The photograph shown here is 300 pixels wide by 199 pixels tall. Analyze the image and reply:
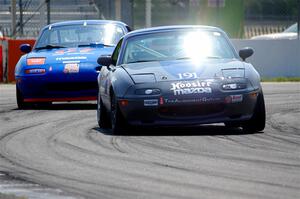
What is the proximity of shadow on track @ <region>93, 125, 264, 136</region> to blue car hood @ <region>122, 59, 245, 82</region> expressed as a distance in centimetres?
61

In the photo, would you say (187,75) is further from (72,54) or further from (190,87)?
(72,54)

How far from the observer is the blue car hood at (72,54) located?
15.5 m

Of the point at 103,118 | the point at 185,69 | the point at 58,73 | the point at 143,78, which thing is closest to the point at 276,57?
the point at 58,73

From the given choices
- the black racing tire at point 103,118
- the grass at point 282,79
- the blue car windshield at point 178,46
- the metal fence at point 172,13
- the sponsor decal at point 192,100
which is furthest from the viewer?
the metal fence at point 172,13

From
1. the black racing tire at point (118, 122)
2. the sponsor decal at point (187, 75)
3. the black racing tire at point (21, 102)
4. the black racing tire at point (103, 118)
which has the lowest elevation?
the black racing tire at point (21, 102)

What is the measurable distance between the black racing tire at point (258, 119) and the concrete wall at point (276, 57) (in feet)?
44.5

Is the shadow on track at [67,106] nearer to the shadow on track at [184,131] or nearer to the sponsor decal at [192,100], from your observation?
the shadow on track at [184,131]

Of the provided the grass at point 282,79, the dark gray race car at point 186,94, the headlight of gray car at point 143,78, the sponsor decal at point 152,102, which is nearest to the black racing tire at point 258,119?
the dark gray race car at point 186,94

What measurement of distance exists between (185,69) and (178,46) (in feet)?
3.22

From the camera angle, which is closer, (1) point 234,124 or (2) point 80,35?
(1) point 234,124

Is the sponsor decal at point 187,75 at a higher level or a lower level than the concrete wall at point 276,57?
higher

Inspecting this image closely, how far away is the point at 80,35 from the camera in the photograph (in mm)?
16750

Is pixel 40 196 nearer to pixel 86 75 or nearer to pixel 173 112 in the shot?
pixel 173 112

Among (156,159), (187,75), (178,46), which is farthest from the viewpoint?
(178,46)
